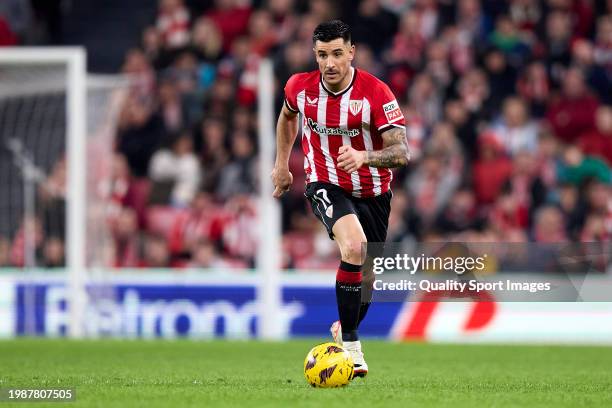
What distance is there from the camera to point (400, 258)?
945 centimetres

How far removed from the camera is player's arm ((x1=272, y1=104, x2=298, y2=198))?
8.05 m

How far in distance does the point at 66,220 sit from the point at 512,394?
8.57 m

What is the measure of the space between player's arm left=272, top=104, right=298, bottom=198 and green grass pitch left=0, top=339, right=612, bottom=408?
1.26 metres

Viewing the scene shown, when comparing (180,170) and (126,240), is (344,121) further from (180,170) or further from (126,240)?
(180,170)

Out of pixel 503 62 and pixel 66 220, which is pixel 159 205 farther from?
pixel 503 62

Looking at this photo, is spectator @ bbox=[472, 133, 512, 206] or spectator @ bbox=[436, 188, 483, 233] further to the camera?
spectator @ bbox=[472, 133, 512, 206]

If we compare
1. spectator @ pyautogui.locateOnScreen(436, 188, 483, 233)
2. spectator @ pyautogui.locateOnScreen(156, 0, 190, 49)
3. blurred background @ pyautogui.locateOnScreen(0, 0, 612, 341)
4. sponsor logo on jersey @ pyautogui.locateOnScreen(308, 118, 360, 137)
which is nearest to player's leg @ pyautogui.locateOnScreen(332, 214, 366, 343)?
sponsor logo on jersey @ pyautogui.locateOnScreen(308, 118, 360, 137)

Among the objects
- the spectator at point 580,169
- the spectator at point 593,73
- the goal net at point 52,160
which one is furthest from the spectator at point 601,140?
the goal net at point 52,160

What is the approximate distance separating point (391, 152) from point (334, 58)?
0.69m

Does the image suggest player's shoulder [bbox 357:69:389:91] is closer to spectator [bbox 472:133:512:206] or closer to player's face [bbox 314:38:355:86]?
player's face [bbox 314:38:355:86]

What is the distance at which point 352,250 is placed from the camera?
7422mm

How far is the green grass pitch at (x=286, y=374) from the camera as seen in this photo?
256 inches

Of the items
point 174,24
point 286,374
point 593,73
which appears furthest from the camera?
point 174,24

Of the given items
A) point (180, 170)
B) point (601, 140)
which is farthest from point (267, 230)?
point (601, 140)
